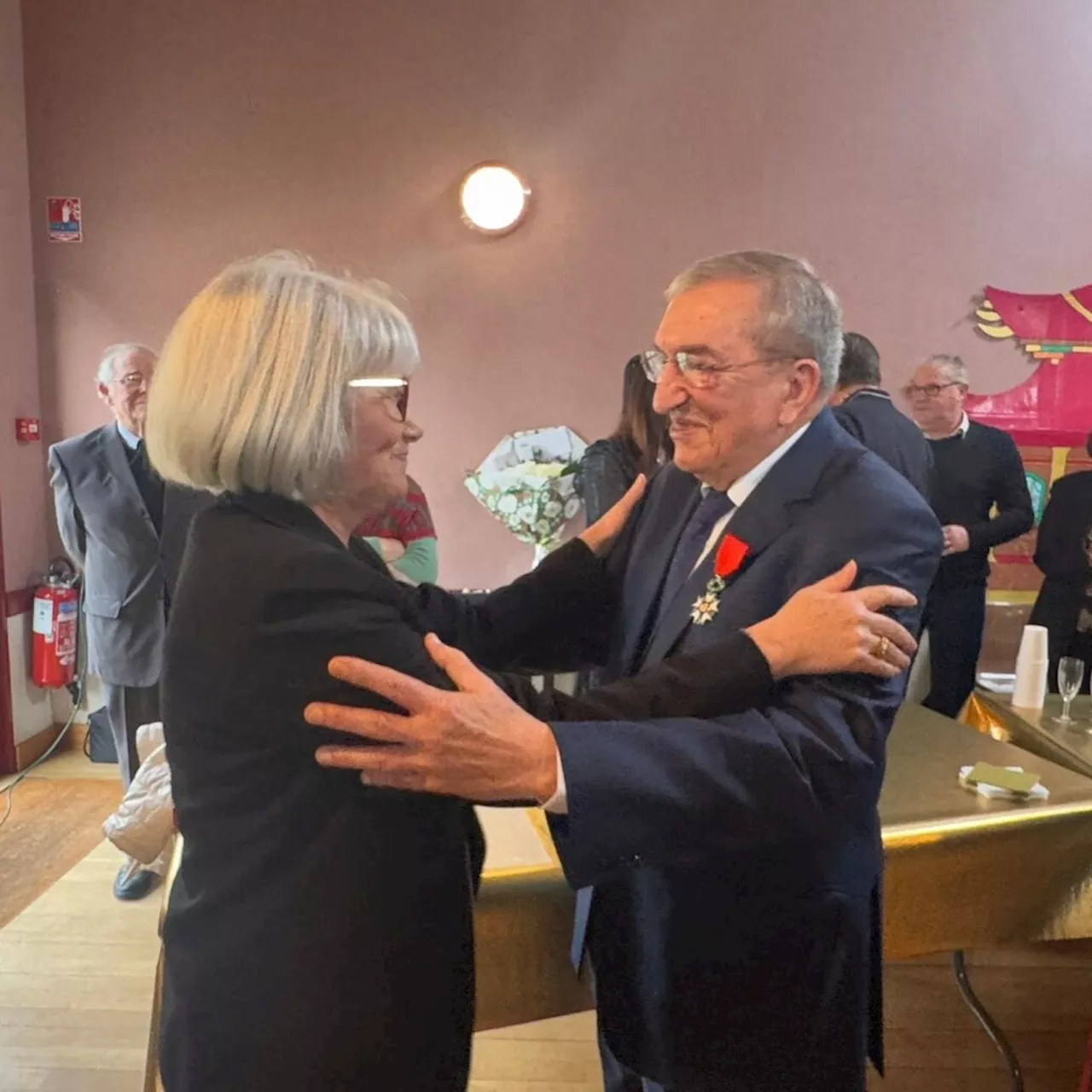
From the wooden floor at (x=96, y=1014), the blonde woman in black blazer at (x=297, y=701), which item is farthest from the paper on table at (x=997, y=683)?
the blonde woman in black blazer at (x=297, y=701)

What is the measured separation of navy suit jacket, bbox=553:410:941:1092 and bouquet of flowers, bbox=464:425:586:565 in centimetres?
253

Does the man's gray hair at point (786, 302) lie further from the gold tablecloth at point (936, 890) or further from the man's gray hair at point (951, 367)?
the man's gray hair at point (951, 367)

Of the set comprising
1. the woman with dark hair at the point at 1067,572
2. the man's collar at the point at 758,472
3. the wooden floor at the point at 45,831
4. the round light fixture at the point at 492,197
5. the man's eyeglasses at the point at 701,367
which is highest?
the round light fixture at the point at 492,197

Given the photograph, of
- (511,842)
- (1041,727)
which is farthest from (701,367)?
(1041,727)

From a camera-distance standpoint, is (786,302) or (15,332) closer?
(786,302)

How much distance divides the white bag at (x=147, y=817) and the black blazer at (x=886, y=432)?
193 cm

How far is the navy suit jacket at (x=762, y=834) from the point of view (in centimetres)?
99

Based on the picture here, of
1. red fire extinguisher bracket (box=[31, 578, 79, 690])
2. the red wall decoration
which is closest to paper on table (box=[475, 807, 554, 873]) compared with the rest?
red fire extinguisher bracket (box=[31, 578, 79, 690])

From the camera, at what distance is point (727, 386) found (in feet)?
4.08

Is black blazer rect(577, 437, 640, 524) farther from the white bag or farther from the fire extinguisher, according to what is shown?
the fire extinguisher

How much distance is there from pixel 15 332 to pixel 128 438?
119cm

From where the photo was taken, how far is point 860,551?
110 centimetres

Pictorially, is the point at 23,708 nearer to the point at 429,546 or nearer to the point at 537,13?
the point at 429,546

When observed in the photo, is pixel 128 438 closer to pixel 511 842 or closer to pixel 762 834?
pixel 511 842
